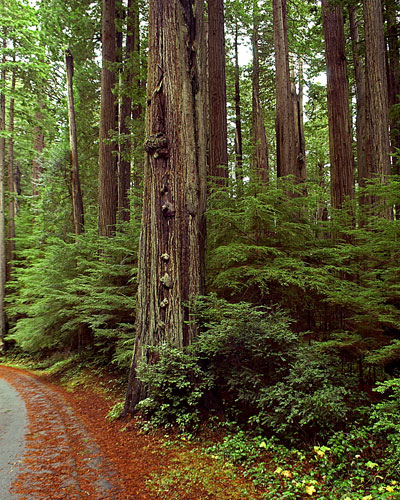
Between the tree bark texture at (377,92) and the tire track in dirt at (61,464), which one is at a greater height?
the tree bark texture at (377,92)

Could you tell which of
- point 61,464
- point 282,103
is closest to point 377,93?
point 282,103

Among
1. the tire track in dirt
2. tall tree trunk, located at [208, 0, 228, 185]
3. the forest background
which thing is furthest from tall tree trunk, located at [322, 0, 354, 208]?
the tire track in dirt

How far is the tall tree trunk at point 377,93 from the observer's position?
725 centimetres

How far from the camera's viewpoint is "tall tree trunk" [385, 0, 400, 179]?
31.6 feet

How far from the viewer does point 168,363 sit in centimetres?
475

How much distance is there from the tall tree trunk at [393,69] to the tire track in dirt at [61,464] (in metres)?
8.51

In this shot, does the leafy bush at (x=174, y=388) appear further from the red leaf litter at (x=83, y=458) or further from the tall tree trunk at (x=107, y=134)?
the tall tree trunk at (x=107, y=134)

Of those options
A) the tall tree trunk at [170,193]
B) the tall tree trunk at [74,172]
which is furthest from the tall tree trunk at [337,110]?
the tall tree trunk at [74,172]

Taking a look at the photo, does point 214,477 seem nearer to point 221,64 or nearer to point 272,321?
point 272,321

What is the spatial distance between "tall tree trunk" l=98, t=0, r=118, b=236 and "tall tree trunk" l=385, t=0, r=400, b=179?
8.13 meters

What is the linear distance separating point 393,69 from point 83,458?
13169mm

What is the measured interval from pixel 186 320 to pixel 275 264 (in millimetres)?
1560

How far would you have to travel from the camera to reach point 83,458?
423cm

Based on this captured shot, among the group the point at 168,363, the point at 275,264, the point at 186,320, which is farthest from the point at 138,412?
the point at 275,264
